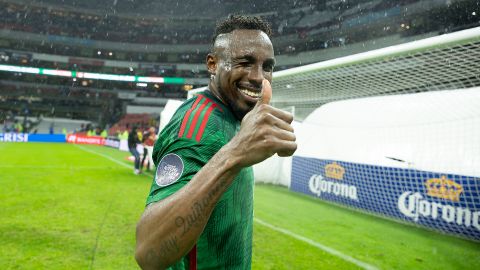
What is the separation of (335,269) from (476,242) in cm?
299

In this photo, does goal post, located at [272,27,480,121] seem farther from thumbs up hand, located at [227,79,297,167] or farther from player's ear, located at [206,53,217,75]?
thumbs up hand, located at [227,79,297,167]

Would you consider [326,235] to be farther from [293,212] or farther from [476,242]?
[476,242]

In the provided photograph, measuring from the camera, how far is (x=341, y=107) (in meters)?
8.52

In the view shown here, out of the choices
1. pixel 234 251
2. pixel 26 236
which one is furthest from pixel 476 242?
pixel 26 236

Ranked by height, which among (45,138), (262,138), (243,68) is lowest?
(45,138)

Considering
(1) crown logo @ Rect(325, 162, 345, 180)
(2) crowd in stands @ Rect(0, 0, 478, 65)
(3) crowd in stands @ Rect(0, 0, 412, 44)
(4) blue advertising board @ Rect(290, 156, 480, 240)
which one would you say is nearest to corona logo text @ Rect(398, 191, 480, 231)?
(4) blue advertising board @ Rect(290, 156, 480, 240)

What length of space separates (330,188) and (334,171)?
459mm

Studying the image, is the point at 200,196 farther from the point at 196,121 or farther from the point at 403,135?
the point at 403,135

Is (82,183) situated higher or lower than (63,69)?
lower

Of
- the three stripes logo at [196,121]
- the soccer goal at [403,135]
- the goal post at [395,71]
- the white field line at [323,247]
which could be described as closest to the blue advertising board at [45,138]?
the goal post at [395,71]

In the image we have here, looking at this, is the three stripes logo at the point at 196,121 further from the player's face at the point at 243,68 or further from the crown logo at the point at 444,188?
the crown logo at the point at 444,188

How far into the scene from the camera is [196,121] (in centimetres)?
123

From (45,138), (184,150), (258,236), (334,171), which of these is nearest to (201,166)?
(184,150)

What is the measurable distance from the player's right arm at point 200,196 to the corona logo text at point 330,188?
7063mm
